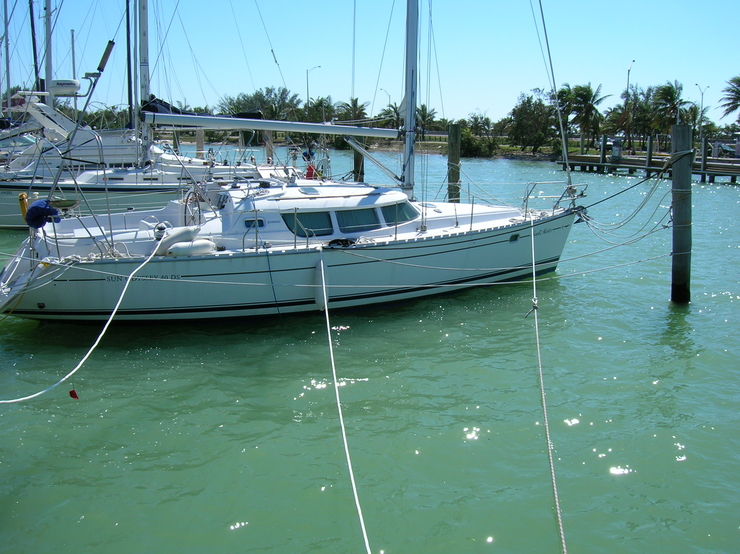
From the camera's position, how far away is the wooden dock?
37.6 metres

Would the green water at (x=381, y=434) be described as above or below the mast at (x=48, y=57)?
below

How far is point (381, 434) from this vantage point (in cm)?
728

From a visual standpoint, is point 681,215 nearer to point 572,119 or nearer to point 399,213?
point 399,213

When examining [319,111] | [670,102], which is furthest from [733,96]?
[319,111]

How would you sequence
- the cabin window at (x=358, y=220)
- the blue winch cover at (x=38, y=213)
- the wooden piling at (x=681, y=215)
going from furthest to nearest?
1. the cabin window at (x=358, y=220)
2. the wooden piling at (x=681, y=215)
3. the blue winch cover at (x=38, y=213)

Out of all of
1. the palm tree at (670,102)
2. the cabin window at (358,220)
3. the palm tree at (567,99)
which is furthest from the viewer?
the palm tree at (567,99)

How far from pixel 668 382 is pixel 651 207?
2261 centimetres

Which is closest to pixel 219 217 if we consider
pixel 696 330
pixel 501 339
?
pixel 501 339

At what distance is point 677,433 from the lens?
743cm

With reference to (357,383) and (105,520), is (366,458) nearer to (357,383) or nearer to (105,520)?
(357,383)

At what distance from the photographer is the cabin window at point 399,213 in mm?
12203

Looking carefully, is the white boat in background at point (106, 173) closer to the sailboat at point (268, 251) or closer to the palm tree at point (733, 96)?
the sailboat at point (268, 251)

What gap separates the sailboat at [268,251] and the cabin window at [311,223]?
0.02 metres

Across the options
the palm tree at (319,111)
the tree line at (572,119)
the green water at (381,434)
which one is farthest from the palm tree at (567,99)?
the green water at (381,434)
